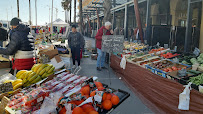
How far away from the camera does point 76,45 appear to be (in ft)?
24.3

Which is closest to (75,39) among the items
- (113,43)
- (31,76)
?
(113,43)

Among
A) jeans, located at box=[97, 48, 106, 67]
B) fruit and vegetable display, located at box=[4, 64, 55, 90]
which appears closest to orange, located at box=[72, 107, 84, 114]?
fruit and vegetable display, located at box=[4, 64, 55, 90]

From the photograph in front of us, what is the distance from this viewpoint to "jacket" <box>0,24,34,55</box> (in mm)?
3611

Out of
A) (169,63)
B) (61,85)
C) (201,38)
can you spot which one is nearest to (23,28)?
(61,85)

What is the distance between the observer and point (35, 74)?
10.4 ft

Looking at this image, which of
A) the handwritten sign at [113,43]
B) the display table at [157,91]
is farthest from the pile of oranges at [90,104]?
the handwritten sign at [113,43]

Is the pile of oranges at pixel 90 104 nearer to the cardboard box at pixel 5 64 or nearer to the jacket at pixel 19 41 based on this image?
the jacket at pixel 19 41

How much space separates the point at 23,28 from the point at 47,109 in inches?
Result: 97.2

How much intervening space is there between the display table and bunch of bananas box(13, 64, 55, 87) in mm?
2428

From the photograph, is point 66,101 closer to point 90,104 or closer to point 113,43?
point 90,104

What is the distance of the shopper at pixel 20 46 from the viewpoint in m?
3.62

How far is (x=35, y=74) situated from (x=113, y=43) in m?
3.22

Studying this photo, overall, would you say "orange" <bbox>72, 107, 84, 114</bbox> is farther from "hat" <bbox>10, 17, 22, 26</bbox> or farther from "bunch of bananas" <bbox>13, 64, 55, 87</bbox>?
"hat" <bbox>10, 17, 22, 26</bbox>

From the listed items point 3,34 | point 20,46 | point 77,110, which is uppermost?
point 3,34
